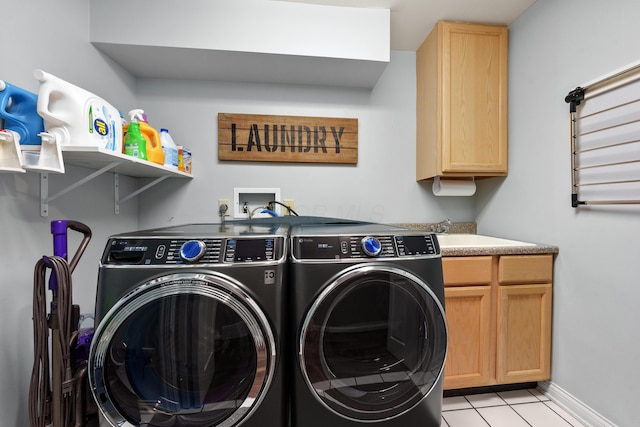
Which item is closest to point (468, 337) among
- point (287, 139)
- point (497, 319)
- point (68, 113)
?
point (497, 319)

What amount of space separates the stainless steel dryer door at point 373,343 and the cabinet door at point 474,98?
3.98 ft

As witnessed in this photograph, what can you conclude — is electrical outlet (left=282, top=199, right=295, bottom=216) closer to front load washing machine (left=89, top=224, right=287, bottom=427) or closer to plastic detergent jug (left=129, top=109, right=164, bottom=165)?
plastic detergent jug (left=129, top=109, right=164, bottom=165)

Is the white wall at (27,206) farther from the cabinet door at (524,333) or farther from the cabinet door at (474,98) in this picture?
the cabinet door at (524,333)

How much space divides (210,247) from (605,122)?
6.30 feet

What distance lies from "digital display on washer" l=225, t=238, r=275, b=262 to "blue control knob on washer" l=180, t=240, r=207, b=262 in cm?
8

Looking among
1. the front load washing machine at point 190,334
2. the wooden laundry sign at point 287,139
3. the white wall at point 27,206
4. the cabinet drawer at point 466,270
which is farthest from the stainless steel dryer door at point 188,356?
the wooden laundry sign at point 287,139

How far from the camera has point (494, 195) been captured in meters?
2.12

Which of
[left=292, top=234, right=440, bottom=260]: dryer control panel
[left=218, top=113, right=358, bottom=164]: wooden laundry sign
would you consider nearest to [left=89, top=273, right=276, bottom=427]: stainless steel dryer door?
[left=292, top=234, right=440, bottom=260]: dryer control panel

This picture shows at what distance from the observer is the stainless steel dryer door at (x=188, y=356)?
883mm

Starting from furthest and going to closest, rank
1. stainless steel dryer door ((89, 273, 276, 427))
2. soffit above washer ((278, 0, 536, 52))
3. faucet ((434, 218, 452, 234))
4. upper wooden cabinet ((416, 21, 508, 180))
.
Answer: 1. faucet ((434, 218, 452, 234))
2. upper wooden cabinet ((416, 21, 508, 180))
3. soffit above washer ((278, 0, 536, 52))
4. stainless steel dryer door ((89, 273, 276, 427))

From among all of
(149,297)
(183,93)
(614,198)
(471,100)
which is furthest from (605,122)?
(183,93)

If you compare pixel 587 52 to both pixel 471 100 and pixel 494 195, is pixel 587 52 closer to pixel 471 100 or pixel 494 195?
pixel 471 100

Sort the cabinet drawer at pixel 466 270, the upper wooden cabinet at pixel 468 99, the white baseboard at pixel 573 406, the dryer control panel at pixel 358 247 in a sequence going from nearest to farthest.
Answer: the dryer control panel at pixel 358 247 → the white baseboard at pixel 573 406 → the cabinet drawer at pixel 466 270 → the upper wooden cabinet at pixel 468 99

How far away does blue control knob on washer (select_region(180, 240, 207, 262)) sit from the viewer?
908 mm
